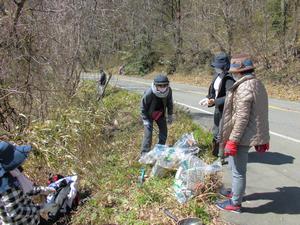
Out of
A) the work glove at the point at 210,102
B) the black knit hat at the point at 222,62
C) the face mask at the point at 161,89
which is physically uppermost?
the black knit hat at the point at 222,62

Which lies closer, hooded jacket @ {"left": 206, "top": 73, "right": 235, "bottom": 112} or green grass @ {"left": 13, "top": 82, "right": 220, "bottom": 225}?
green grass @ {"left": 13, "top": 82, "right": 220, "bottom": 225}

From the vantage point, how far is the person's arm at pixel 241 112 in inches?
196

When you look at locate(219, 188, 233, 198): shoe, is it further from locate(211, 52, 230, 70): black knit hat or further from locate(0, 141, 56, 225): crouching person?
locate(0, 141, 56, 225): crouching person

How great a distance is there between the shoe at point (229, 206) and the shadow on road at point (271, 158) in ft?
7.30

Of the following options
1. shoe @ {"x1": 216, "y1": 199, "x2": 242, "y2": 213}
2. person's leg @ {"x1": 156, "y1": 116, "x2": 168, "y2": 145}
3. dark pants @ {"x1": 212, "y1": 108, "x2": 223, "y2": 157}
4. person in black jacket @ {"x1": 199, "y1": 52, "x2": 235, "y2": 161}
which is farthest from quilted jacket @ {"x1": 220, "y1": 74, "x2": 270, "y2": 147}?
person's leg @ {"x1": 156, "y1": 116, "x2": 168, "y2": 145}

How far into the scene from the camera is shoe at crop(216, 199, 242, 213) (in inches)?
218

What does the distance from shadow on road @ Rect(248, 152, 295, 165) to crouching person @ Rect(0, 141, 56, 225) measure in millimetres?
4031

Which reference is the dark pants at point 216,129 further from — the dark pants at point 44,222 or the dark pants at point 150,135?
the dark pants at point 44,222

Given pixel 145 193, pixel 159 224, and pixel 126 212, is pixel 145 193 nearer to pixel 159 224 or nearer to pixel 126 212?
→ pixel 126 212

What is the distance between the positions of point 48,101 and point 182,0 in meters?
29.4

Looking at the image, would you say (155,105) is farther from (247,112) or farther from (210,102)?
(247,112)

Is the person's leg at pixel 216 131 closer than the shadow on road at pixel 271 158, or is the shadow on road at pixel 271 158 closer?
the person's leg at pixel 216 131

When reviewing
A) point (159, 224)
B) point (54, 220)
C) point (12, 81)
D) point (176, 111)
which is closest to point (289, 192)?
point (159, 224)

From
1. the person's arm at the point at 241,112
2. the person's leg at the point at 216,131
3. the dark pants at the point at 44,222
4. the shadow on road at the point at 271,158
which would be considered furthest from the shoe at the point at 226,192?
the dark pants at the point at 44,222
